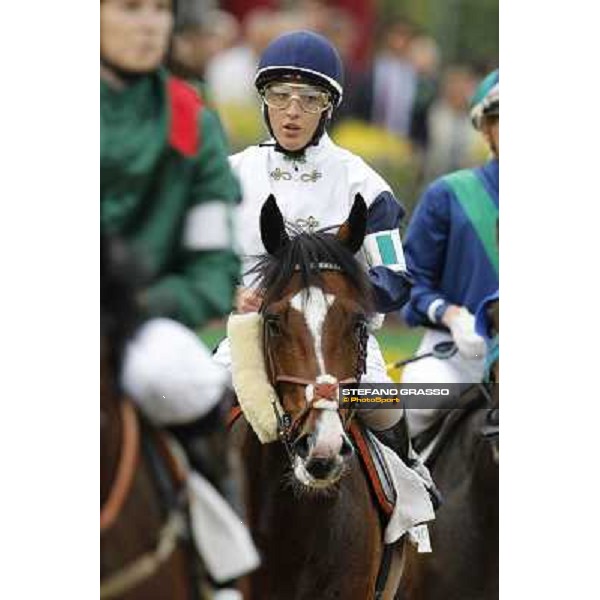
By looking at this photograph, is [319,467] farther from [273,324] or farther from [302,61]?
[302,61]

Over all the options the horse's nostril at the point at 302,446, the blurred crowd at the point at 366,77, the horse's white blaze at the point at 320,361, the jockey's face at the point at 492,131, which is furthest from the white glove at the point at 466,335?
the horse's nostril at the point at 302,446

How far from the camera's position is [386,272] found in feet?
16.3

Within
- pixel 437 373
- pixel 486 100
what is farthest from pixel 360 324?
pixel 486 100

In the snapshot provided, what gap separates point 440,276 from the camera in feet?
19.9

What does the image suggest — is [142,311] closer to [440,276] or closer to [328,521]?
[328,521]

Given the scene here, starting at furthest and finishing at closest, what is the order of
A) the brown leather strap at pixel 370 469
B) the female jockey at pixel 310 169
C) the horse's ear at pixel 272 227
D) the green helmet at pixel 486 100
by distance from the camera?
the green helmet at pixel 486 100 < the female jockey at pixel 310 169 < the brown leather strap at pixel 370 469 < the horse's ear at pixel 272 227

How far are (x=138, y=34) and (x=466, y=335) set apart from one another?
2096mm

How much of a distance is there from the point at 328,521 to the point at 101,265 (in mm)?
1168

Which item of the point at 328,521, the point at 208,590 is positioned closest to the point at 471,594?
the point at 328,521

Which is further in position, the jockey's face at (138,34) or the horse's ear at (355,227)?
the horse's ear at (355,227)

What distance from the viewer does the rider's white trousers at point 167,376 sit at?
364cm

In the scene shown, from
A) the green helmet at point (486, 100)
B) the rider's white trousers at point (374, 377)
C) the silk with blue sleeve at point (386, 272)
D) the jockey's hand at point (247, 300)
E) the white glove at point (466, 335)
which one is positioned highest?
the green helmet at point (486, 100)

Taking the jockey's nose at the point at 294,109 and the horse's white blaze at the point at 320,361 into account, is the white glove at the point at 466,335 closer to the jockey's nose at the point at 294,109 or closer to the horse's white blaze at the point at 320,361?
the jockey's nose at the point at 294,109

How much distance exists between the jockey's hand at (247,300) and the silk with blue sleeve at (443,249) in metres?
1.27
